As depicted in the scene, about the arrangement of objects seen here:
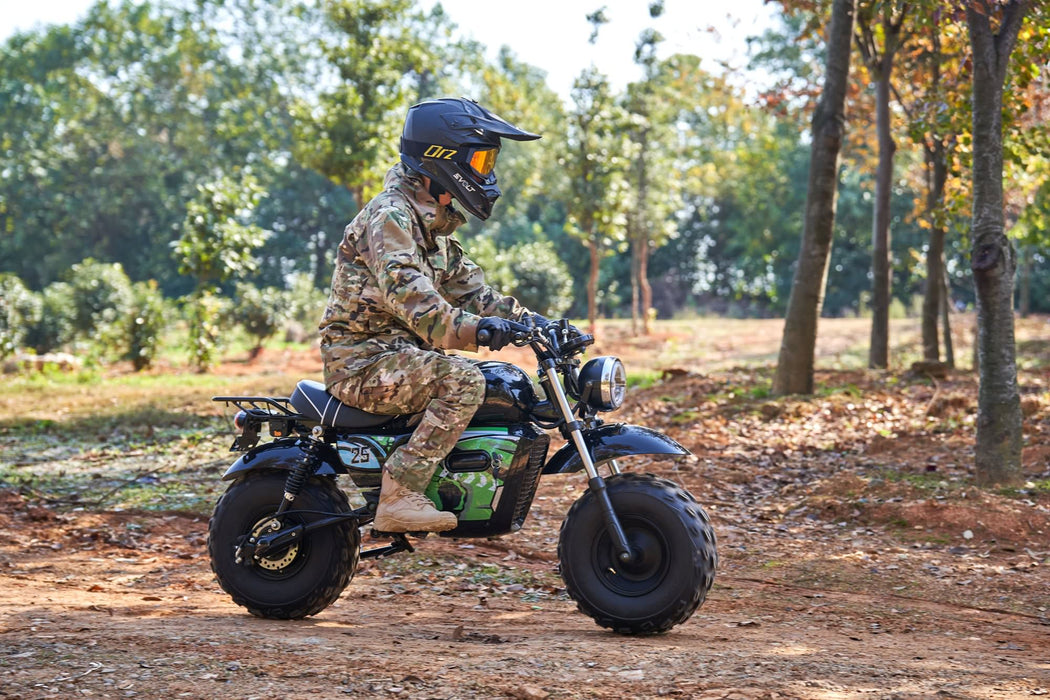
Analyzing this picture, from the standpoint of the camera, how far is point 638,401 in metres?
15.3

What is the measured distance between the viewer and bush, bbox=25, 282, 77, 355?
25594 mm

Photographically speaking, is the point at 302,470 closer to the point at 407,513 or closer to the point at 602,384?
the point at 407,513

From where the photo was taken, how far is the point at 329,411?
17.7 feet

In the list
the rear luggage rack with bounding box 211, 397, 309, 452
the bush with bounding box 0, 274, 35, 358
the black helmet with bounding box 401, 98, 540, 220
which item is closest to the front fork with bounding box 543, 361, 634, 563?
the black helmet with bounding box 401, 98, 540, 220

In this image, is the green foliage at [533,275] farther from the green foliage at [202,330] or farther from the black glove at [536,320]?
the black glove at [536,320]

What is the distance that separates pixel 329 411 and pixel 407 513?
0.69 meters

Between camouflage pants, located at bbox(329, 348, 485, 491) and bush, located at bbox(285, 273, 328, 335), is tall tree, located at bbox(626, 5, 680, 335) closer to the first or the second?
bush, located at bbox(285, 273, 328, 335)

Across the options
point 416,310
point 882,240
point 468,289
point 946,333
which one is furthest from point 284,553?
point 946,333

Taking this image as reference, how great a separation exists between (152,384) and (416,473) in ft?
50.1

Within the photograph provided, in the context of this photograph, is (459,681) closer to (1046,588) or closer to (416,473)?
(416,473)

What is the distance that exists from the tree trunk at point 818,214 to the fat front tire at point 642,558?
370 inches

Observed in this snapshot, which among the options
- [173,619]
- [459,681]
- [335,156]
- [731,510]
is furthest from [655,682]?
[335,156]

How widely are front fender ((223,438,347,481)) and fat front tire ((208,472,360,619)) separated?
8cm

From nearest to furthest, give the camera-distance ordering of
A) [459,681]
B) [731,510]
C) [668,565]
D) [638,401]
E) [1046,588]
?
1. [459,681]
2. [668,565]
3. [1046,588]
4. [731,510]
5. [638,401]
